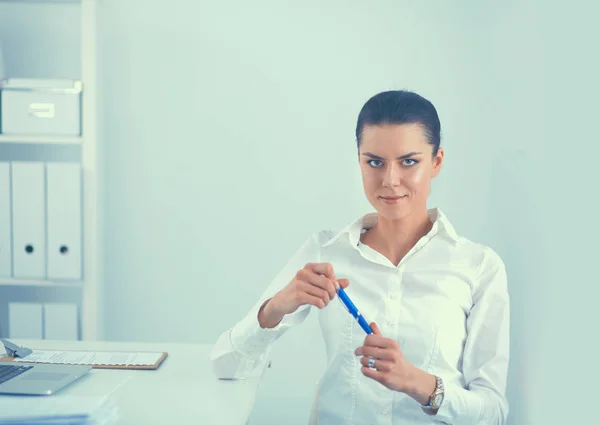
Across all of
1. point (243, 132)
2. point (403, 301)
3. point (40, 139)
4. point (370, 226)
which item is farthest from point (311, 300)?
point (40, 139)

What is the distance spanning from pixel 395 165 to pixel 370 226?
9.3 inches

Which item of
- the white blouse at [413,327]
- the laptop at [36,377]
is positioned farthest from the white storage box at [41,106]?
the white blouse at [413,327]

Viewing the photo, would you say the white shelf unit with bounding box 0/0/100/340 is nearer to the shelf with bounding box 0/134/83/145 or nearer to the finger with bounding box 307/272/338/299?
the shelf with bounding box 0/134/83/145

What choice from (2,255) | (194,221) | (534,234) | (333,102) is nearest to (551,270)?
(534,234)

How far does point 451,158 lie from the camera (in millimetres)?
2029

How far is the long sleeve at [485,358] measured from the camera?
1174 millimetres

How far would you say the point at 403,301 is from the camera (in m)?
1.32

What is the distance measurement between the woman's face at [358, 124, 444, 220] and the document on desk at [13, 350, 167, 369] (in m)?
0.66

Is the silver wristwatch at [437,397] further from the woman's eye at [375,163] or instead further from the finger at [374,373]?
the woman's eye at [375,163]

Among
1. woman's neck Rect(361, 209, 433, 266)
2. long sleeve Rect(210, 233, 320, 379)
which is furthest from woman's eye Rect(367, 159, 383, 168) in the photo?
long sleeve Rect(210, 233, 320, 379)

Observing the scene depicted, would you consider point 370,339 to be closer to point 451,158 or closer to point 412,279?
point 412,279

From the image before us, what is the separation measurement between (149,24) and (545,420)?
1.74 m

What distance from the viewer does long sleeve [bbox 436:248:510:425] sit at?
1174 mm

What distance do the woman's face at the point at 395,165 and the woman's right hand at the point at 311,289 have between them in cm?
22
